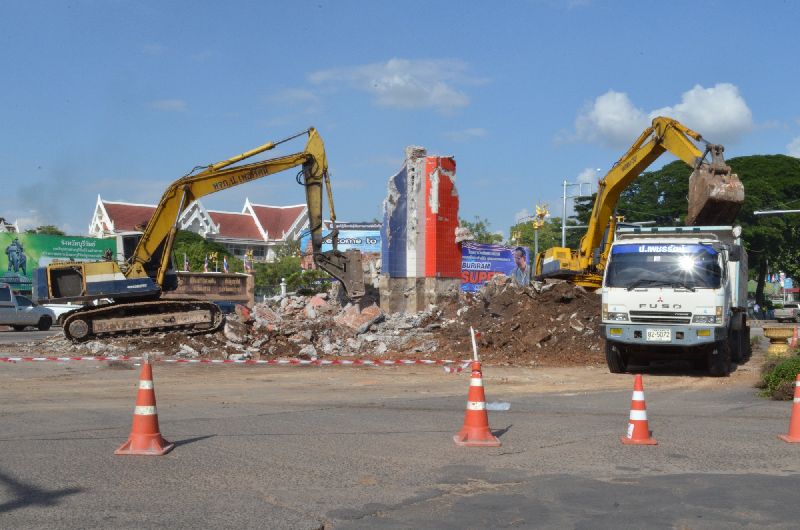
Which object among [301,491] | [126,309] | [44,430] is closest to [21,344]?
[126,309]

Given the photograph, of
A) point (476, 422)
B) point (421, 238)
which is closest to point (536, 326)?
point (421, 238)

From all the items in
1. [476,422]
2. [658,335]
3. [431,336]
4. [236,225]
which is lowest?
[431,336]

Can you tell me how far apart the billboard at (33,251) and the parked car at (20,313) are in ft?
76.1

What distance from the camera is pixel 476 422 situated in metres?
8.55

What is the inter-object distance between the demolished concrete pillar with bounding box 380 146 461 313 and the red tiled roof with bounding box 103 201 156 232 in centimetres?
6287

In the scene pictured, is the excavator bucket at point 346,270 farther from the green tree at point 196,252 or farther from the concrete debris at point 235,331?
the green tree at point 196,252

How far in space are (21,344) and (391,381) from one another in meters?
13.7

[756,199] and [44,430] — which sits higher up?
[756,199]

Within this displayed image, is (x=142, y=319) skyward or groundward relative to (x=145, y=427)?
skyward

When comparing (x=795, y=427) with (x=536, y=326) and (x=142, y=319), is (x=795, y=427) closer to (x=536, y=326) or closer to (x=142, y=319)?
(x=536, y=326)

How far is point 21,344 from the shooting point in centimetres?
2436

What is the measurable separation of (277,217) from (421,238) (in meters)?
78.3

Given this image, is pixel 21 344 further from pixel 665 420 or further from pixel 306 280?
pixel 306 280

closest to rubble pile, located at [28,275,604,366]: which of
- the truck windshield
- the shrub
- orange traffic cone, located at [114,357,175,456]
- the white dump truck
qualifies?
the white dump truck
